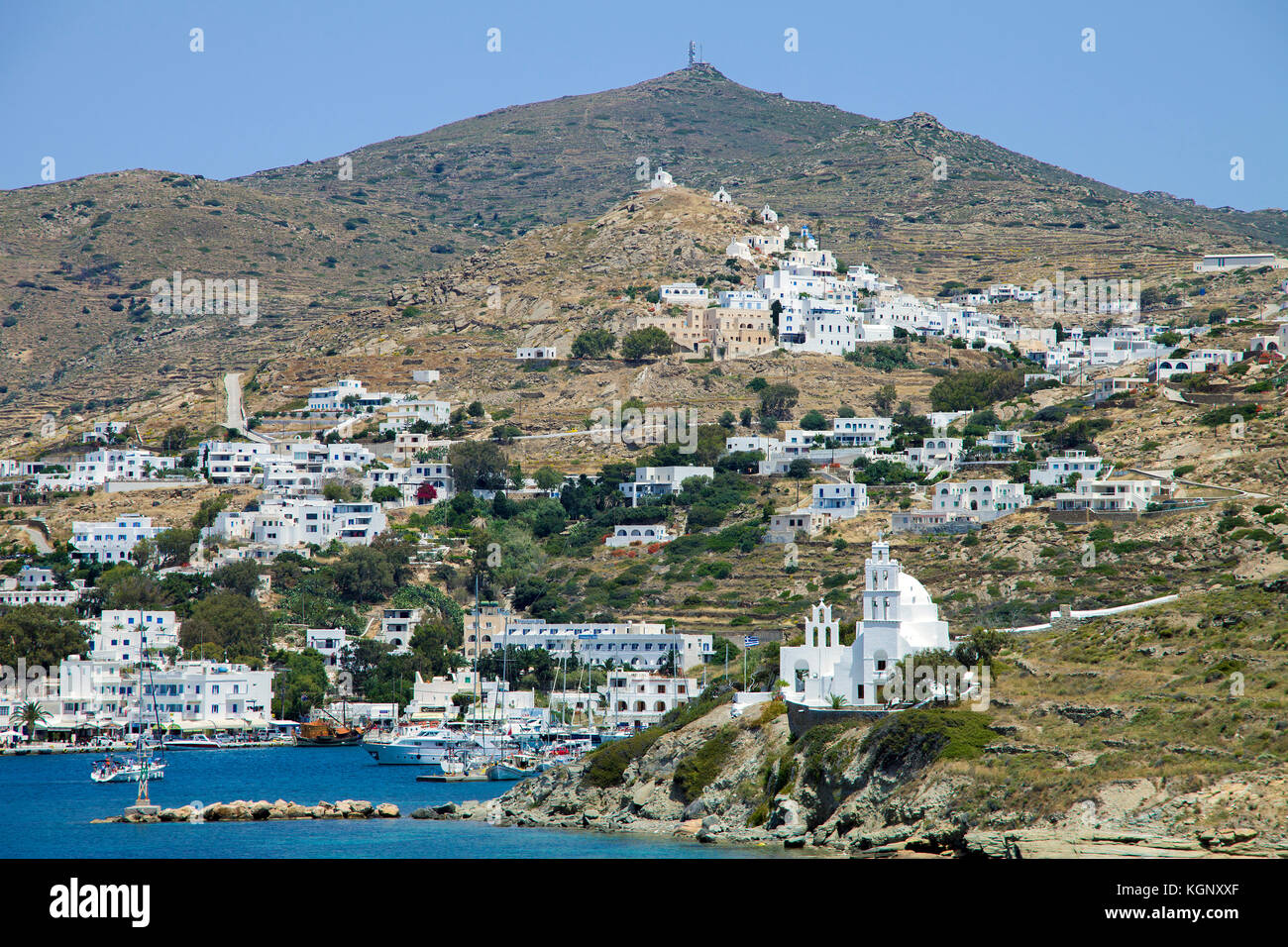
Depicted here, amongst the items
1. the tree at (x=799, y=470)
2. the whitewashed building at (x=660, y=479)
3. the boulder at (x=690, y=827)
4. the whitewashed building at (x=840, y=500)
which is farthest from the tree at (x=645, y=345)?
the boulder at (x=690, y=827)

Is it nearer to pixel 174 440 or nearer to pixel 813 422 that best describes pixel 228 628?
pixel 174 440

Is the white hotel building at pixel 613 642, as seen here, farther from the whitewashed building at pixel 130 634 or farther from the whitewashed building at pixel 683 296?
the whitewashed building at pixel 683 296

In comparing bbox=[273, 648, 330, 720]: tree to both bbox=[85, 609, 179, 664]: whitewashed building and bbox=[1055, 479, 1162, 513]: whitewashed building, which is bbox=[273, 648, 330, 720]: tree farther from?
bbox=[1055, 479, 1162, 513]: whitewashed building

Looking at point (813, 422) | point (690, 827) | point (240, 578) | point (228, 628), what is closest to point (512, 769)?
point (690, 827)

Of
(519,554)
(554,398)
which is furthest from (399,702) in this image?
(554,398)
